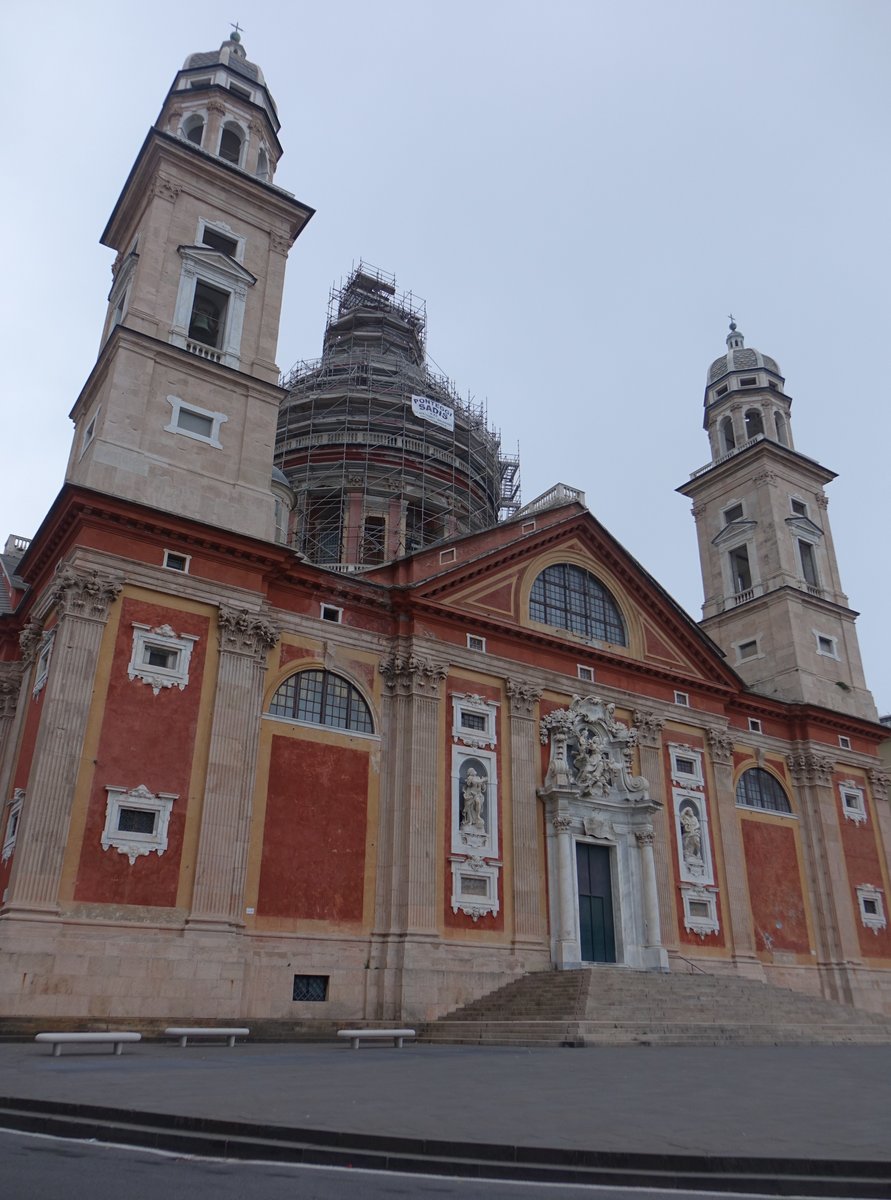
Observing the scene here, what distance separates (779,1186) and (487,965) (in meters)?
19.2

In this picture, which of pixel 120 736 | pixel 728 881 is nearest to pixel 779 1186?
pixel 120 736

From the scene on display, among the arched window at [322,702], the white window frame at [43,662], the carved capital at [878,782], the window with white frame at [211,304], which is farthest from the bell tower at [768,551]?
the white window frame at [43,662]

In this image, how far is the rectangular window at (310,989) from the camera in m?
22.5

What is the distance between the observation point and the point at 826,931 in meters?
34.1

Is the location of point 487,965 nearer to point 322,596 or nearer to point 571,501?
point 322,596

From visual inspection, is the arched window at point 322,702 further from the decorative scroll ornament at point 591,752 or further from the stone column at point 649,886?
the stone column at point 649,886

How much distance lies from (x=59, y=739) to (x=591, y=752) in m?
15.9

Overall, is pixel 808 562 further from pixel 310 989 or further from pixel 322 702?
pixel 310 989

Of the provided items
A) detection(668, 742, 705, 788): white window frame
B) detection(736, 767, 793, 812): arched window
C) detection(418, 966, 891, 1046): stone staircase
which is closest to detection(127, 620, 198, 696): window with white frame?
→ detection(418, 966, 891, 1046): stone staircase

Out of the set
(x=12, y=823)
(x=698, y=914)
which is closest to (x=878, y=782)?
(x=698, y=914)

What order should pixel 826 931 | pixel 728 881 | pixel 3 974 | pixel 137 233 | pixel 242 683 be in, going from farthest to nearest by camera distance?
pixel 826 931 < pixel 728 881 < pixel 137 233 < pixel 242 683 < pixel 3 974

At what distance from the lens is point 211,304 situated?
95.0 ft

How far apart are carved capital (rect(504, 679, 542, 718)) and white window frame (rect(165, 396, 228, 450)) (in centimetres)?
1106

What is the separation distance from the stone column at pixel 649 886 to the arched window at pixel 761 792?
22.0 ft
